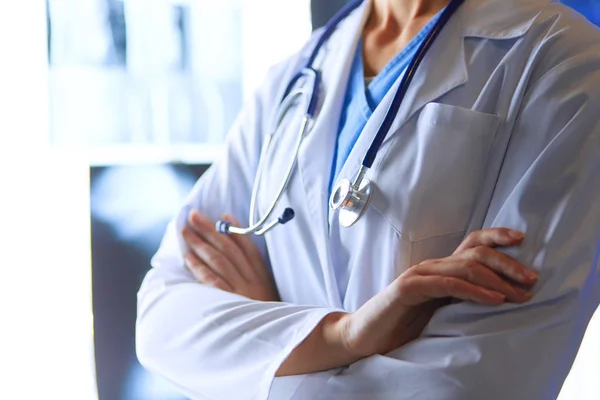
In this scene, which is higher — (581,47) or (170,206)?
(581,47)

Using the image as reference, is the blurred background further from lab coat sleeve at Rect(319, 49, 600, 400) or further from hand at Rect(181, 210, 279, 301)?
lab coat sleeve at Rect(319, 49, 600, 400)

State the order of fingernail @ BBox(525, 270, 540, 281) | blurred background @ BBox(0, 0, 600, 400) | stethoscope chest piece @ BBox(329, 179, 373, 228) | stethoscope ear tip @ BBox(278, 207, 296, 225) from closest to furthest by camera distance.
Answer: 1. fingernail @ BBox(525, 270, 540, 281)
2. stethoscope chest piece @ BBox(329, 179, 373, 228)
3. stethoscope ear tip @ BBox(278, 207, 296, 225)
4. blurred background @ BBox(0, 0, 600, 400)

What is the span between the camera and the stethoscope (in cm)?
87

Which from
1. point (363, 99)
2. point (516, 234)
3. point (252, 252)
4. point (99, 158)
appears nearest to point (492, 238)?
point (516, 234)

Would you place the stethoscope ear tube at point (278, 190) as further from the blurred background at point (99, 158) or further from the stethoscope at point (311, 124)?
the blurred background at point (99, 158)

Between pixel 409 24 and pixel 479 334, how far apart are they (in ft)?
1.49

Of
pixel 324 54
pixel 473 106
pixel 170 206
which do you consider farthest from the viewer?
pixel 170 206

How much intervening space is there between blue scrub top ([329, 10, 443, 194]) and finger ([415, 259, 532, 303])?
239 millimetres

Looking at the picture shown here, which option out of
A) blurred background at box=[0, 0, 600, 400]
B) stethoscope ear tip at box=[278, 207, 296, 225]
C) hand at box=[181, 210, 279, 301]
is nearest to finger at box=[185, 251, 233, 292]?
hand at box=[181, 210, 279, 301]

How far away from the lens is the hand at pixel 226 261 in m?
1.03

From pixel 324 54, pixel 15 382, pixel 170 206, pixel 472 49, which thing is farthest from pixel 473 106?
pixel 15 382

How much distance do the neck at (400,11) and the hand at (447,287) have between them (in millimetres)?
367

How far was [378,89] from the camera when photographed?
38.1 inches

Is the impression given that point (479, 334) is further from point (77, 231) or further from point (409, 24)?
point (77, 231)
